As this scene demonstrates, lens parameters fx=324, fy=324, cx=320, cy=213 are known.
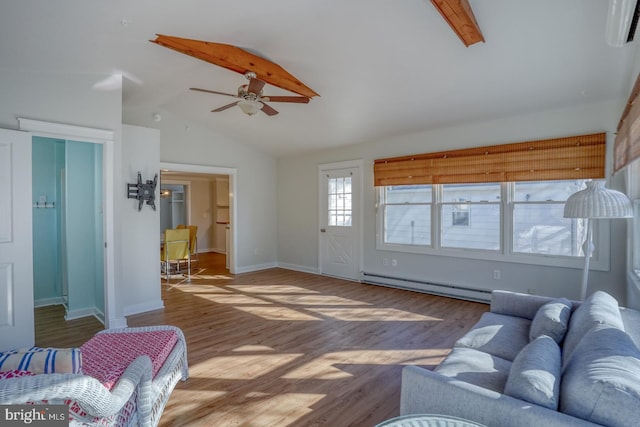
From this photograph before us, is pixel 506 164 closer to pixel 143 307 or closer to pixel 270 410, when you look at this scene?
pixel 270 410

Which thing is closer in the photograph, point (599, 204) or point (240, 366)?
point (599, 204)

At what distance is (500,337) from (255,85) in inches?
130

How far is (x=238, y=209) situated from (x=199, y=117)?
6.40ft

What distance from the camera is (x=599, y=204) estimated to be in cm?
258

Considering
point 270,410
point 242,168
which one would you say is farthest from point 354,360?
point 242,168

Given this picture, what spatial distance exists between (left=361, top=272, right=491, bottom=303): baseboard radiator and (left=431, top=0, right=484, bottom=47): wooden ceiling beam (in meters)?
3.28

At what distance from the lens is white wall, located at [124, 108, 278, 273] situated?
5.75 meters

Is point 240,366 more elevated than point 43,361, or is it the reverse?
point 43,361

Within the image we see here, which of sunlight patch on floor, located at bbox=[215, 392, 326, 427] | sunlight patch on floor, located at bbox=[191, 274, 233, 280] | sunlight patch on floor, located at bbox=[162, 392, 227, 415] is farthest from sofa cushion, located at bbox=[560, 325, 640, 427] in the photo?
sunlight patch on floor, located at bbox=[191, 274, 233, 280]

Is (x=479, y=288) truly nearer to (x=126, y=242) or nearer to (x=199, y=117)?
(x=126, y=242)

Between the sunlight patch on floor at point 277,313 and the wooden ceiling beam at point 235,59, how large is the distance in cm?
289

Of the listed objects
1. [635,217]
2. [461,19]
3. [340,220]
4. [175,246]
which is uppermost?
[461,19]

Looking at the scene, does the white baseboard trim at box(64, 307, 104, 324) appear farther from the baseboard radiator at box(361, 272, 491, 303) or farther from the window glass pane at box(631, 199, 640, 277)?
the window glass pane at box(631, 199, 640, 277)

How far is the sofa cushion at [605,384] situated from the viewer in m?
1.04
